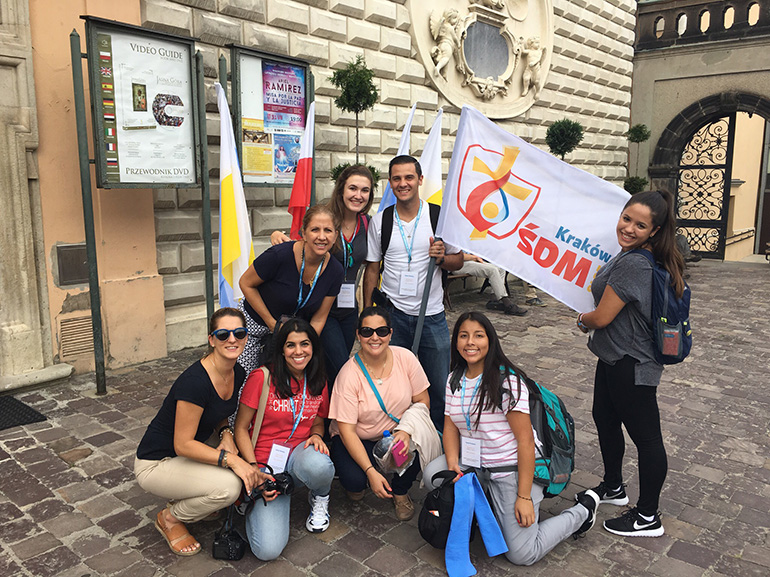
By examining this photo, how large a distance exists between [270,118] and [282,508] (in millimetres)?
4384

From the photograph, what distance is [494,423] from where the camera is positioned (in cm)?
304

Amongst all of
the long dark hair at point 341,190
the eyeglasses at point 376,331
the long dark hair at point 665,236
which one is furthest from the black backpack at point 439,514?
the long dark hair at point 341,190

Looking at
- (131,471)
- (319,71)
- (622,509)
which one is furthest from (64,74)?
(622,509)

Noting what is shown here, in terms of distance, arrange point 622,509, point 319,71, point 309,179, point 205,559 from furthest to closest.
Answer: point 319,71, point 309,179, point 622,509, point 205,559

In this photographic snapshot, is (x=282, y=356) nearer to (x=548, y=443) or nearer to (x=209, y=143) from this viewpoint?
(x=548, y=443)

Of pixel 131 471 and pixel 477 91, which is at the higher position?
pixel 477 91

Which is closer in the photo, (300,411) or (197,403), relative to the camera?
(197,403)

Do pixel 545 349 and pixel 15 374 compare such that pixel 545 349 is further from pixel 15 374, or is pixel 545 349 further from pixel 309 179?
pixel 15 374

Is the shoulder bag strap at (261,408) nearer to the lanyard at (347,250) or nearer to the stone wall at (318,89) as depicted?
the lanyard at (347,250)

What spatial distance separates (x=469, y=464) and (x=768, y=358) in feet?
16.8

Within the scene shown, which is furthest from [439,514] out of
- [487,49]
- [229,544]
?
[487,49]

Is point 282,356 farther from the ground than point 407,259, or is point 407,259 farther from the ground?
point 407,259

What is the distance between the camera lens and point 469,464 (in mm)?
3053

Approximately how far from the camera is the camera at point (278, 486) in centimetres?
300
